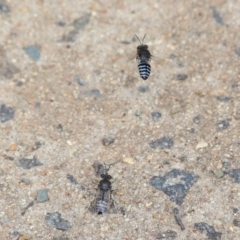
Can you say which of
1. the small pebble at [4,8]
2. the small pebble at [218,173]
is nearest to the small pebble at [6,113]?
the small pebble at [4,8]

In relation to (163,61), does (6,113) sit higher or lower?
lower

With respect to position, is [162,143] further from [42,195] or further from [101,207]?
[42,195]

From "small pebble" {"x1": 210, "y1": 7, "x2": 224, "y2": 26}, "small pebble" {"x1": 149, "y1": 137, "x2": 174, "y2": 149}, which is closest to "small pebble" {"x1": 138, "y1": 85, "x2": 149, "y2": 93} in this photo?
"small pebble" {"x1": 149, "y1": 137, "x2": 174, "y2": 149}

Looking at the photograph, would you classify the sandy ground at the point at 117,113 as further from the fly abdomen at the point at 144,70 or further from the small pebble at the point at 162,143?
the fly abdomen at the point at 144,70

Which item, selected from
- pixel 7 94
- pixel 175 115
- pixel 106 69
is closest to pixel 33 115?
pixel 7 94

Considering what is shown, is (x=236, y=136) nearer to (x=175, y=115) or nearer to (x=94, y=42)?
(x=175, y=115)

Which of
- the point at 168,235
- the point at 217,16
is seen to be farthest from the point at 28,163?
the point at 217,16
